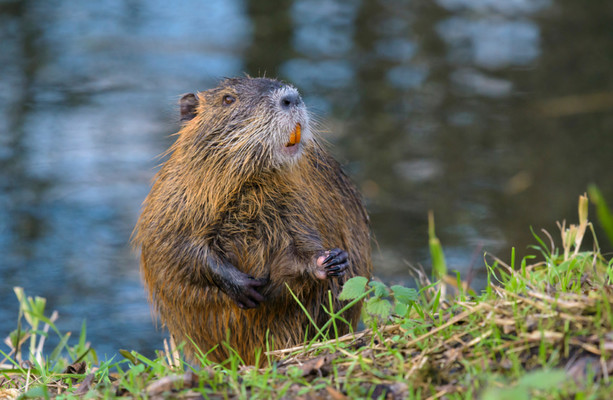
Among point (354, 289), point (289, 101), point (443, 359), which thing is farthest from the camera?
point (289, 101)

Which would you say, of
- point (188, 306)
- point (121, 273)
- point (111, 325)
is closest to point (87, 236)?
point (121, 273)

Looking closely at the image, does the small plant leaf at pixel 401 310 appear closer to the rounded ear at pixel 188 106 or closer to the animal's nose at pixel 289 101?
the animal's nose at pixel 289 101

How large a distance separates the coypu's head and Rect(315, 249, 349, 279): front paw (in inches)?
15.7

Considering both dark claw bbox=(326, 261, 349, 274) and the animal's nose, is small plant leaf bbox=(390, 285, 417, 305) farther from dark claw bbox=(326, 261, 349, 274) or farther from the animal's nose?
the animal's nose

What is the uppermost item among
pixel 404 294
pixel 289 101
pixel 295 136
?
pixel 289 101

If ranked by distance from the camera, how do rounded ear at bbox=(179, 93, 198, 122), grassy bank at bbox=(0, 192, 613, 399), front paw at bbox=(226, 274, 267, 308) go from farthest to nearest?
rounded ear at bbox=(179, 93, 198, 122) < front paw at bbox=(226, 274, 267, 308) < grassy bank at bbox=(0, 192, 613, 399)

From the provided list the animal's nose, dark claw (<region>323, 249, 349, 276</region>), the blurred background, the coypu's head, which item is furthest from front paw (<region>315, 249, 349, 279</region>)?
the blurred background

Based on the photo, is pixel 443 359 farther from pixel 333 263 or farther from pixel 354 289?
pixel 333 263

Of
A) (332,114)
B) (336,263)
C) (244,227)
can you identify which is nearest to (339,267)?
(336,263)

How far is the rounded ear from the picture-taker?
130 inches

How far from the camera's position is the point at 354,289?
250 centimetres

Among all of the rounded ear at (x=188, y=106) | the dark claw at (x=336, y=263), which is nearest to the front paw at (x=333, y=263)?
the dark claw at (x=336, y=263)

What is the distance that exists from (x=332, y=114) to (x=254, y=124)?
371 centimetres

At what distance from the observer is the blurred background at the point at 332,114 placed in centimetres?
505
